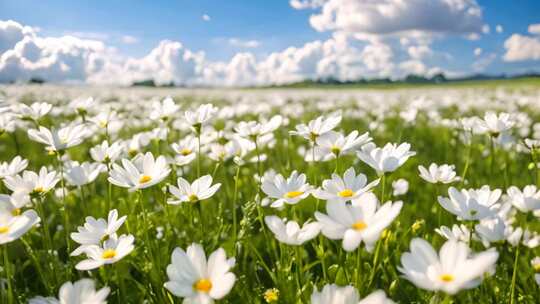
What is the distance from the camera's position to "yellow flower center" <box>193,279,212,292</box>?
1.08 meters

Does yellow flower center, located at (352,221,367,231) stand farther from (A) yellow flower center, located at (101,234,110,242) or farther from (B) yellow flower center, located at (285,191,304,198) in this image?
(A) yellow flower center, located at (101,234,110,242)

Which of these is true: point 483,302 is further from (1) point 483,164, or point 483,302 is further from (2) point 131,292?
(1) point 483,164

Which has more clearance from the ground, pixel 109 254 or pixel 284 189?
pixel 284 189

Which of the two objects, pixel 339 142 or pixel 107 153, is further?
pixel 107 153

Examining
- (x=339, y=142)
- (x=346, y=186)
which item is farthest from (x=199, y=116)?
(x=346, y=186)

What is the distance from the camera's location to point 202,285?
1096 millimetres

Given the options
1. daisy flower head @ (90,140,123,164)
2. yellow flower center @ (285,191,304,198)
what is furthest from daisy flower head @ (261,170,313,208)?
daisy flower head @ (90,140,123,164)

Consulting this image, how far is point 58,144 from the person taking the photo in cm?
182

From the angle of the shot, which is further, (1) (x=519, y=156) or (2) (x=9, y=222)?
(1) (x=519, y=156)

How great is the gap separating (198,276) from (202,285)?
3 centimetres

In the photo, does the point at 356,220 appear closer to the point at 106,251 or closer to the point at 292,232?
the point at 292,232

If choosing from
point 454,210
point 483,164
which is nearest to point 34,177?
point 454,210

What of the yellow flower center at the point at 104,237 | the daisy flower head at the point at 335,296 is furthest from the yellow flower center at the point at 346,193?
the yellow flower center at the point at 104,237

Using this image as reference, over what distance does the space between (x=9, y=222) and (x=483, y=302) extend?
153 cm
